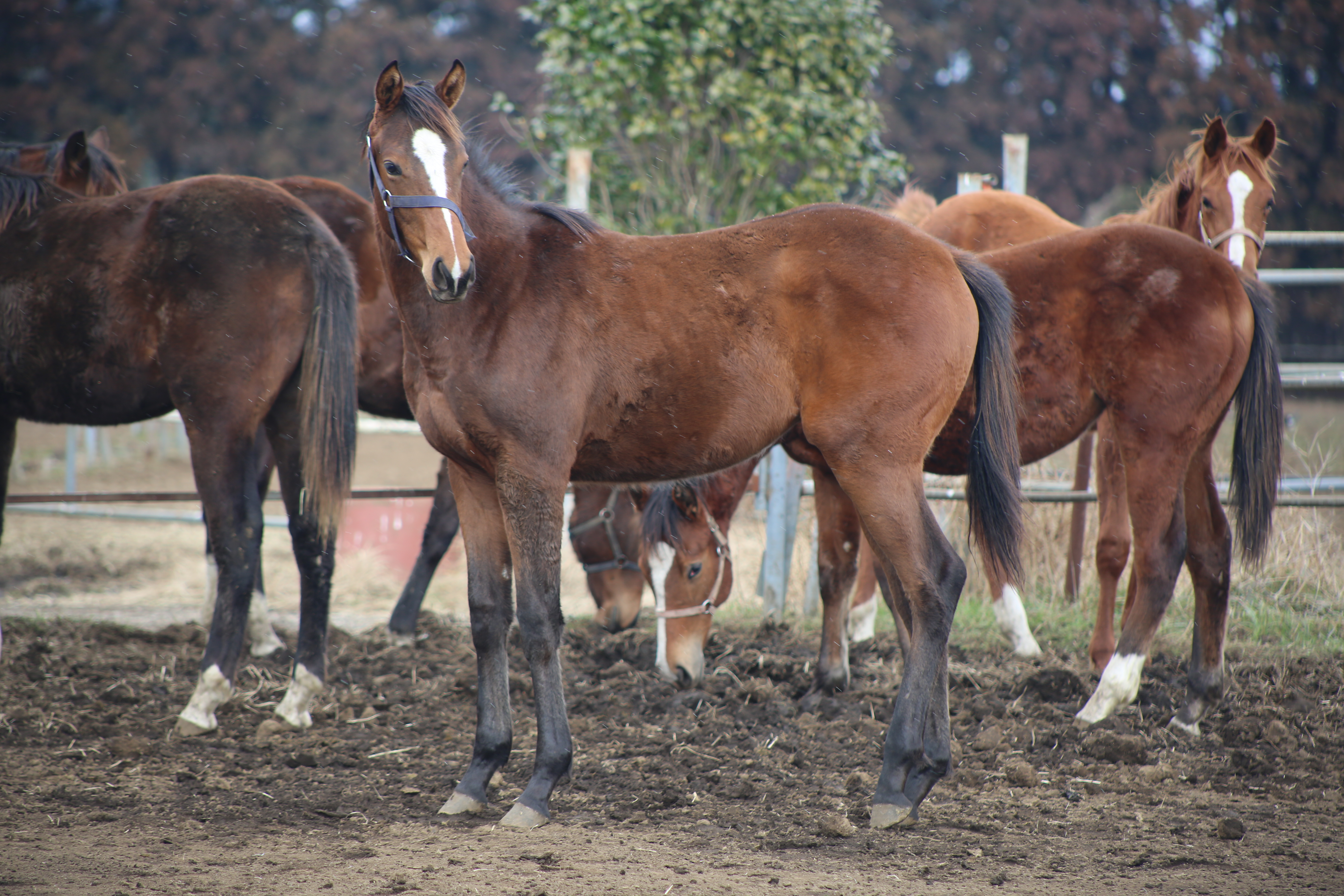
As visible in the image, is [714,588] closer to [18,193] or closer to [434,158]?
[434,158]

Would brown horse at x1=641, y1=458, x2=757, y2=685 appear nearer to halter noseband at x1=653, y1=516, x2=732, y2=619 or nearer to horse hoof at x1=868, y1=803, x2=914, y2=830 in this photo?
halter noseband at x1=653, y1=516, x2=732, y2=619

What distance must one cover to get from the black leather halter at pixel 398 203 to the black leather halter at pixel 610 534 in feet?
8.20

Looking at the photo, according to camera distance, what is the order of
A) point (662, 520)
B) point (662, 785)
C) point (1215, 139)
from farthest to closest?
point (1215, 139)
point (662, 520)
point (662, 785)

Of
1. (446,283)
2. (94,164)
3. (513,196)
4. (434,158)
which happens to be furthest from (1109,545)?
(94,164)

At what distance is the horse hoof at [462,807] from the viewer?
3.08 meters

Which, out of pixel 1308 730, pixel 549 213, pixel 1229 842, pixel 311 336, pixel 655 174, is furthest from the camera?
pixel 655 174

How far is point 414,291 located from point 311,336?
1162 mm

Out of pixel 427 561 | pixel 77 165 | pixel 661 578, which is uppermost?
pixel 77 165

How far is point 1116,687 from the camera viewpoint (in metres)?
3.92

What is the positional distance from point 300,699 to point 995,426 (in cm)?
295

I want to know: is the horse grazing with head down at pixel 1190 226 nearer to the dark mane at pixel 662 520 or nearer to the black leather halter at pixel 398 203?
the dark mane at pixel 662 520

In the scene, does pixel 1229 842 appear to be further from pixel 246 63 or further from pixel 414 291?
pixel 246 63

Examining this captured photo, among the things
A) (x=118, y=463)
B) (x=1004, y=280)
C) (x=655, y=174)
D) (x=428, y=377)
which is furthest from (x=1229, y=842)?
(x=118, y=463)

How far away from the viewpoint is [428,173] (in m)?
2.94
